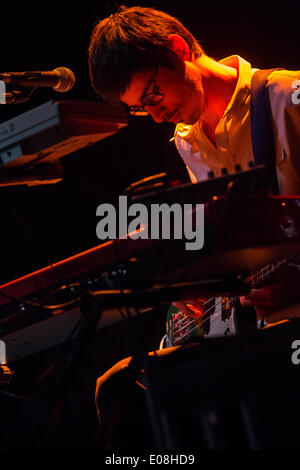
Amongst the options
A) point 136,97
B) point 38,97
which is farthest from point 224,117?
point 38,97

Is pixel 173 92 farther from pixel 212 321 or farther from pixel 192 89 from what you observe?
pixel 212 321

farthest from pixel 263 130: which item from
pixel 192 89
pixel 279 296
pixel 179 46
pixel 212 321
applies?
pixel 212 321

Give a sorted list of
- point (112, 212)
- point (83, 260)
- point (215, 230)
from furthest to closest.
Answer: point (112, 212), point (83, 260), point (215, 230)

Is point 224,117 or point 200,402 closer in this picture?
point 200,402

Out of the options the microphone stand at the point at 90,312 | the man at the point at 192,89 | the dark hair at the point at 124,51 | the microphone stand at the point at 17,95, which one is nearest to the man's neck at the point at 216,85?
the man at the point at 192,89

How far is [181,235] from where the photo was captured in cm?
132

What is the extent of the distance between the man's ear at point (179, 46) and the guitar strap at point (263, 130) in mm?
336

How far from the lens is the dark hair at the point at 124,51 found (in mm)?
1997

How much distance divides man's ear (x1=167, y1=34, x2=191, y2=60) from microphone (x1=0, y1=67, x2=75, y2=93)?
0.48m

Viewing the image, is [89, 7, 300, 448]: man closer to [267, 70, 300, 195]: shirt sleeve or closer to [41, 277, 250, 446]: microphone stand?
[267, 70, 300, 195]: shirt sleeve

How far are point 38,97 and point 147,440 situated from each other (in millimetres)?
2450

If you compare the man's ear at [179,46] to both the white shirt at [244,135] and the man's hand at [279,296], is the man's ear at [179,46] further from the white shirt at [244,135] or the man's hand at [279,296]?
the man's hand at [279,296]

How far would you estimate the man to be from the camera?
6.27 feet

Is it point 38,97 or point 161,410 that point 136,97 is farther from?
point 38,97
